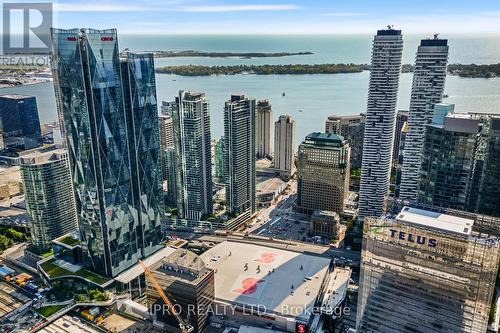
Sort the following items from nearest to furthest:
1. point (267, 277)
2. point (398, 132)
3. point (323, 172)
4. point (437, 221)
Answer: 1. point (437, 221)
2. point (267, 277)
3. point (323, 172)
4. point (398, 132)

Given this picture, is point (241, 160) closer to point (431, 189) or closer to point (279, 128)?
point (279, 128)

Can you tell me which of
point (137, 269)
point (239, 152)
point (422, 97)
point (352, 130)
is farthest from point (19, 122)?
point (422, 97)

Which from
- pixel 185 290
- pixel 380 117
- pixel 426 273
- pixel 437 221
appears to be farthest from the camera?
pixel 380 117

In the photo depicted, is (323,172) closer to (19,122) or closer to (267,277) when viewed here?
(267,277)

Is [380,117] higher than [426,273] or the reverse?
higher

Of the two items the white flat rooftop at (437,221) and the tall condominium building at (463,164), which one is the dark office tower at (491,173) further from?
the white flat rooftop at (437,221)

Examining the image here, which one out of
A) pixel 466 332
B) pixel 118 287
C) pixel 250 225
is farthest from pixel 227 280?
pixel 466 332

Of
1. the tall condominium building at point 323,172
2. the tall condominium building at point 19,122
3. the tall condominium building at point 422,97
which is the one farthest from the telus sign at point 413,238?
the tall condominium building at point 19,122
